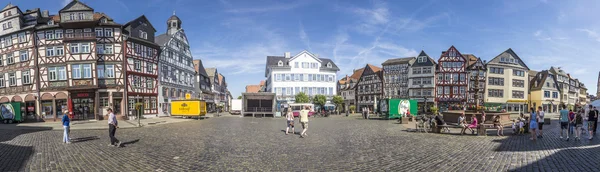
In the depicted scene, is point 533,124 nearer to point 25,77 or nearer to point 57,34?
point 57,34

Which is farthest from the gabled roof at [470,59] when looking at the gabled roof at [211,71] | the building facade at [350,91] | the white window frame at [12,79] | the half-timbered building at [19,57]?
the white window frame at [12,79]

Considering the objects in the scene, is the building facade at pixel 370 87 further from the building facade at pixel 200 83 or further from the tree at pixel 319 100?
the building facade at pixel 200 83

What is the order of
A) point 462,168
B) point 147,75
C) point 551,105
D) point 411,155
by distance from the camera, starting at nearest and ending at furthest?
point 462,168 < point 411,155 < point 147,75 < point 551,105

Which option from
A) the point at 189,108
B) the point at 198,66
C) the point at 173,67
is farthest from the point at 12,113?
the point at 198,66

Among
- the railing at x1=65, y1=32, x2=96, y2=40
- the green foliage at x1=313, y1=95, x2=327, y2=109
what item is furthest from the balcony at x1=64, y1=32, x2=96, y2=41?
the green foliage at x1=313, y1=95, x2=327, y2=109

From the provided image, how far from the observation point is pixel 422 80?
2105 inches

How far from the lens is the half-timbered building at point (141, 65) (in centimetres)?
3170

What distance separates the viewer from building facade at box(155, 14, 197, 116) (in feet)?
124

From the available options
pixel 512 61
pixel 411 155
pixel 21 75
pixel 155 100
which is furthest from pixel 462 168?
pixel 512 61

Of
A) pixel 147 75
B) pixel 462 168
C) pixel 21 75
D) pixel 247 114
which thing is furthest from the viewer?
pixel 247 114

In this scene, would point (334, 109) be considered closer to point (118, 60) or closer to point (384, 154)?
point (118, 60)

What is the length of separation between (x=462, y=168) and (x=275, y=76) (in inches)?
1938

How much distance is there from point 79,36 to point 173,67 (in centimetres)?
1279

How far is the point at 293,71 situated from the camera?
183 ft
